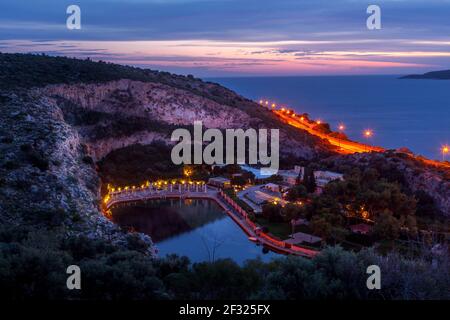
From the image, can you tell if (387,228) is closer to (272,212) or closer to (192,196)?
(272,212)

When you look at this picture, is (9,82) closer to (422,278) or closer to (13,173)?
(13,173)

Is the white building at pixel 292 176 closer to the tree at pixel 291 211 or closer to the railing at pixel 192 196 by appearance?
the railing at pixel 192 196

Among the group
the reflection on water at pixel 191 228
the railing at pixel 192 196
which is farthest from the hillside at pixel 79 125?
the railing at pixel 192 196

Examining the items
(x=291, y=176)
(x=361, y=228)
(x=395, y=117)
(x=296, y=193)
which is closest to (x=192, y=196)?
(x=291, y=176)

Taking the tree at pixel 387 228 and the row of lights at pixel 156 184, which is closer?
the tree at pixel 387 228
